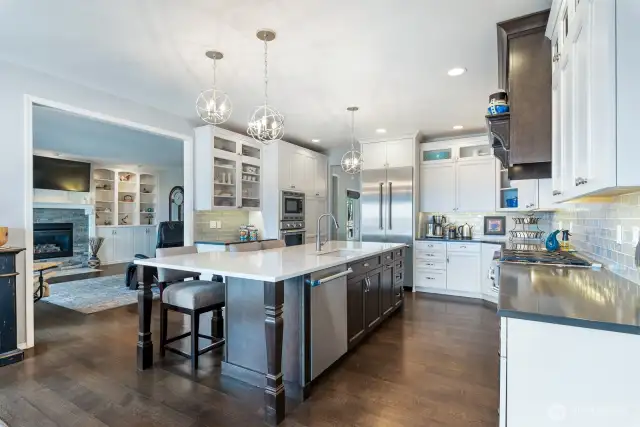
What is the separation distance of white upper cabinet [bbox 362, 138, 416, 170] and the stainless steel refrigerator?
104mm

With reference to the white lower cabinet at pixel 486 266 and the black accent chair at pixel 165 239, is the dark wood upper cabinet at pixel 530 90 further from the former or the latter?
the black accent chair at pixel 165 239

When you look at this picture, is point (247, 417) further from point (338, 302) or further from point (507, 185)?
point (507, 185)

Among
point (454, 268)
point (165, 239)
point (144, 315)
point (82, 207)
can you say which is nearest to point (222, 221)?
point (165, 239)

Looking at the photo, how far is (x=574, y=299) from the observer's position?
1375 mm

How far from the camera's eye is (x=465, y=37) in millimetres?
2545

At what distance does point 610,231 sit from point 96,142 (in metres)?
7.15

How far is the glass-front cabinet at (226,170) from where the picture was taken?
15.6ft

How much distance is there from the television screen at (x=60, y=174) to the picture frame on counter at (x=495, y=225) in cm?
857

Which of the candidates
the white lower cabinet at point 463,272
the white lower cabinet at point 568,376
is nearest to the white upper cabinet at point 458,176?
the white lower cabinet at point 463,272

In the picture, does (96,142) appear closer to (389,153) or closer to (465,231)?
(389,153)

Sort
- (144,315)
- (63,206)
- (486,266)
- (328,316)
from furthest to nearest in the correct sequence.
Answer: (63,206) → (486,266) → (144,315) → (328,316)

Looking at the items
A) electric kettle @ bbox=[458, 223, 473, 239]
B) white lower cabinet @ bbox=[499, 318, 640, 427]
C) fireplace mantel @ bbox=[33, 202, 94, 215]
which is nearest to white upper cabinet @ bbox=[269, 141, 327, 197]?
electric kettle @ bbox=[458, 223, 473, 239]

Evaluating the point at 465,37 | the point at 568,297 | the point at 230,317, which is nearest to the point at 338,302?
the point at 230,317

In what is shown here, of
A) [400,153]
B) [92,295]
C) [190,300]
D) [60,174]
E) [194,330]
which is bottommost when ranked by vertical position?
[92,295]
